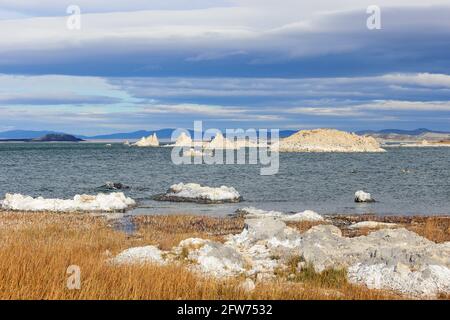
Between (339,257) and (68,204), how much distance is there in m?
26.6

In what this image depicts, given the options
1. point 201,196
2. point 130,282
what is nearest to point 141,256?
point 130,282

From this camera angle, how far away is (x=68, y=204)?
39719 mm

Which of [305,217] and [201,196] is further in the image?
[201,196]

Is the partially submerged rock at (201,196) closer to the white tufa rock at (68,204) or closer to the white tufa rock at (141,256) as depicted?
the white tufa rock at (68,204)

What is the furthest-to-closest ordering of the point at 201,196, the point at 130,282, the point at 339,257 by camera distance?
the point at 201,196 < the point at 339,257 < the point at 130,282

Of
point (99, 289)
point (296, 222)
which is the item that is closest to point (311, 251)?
point (99, 289)

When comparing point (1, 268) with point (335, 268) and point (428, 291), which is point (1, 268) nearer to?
point (335, 268)

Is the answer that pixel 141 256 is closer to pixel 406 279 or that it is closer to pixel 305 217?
pixel 406 279

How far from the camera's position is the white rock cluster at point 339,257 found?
48.9 ft

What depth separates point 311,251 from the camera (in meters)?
17.1

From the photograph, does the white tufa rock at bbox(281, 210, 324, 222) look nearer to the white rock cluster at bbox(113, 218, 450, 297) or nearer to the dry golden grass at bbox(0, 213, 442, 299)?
the white rock cluster at bbox(113, 218, 450, 297)

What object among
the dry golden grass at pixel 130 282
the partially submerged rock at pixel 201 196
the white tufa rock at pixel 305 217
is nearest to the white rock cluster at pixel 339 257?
the dry golden grass at pixel 130 282
